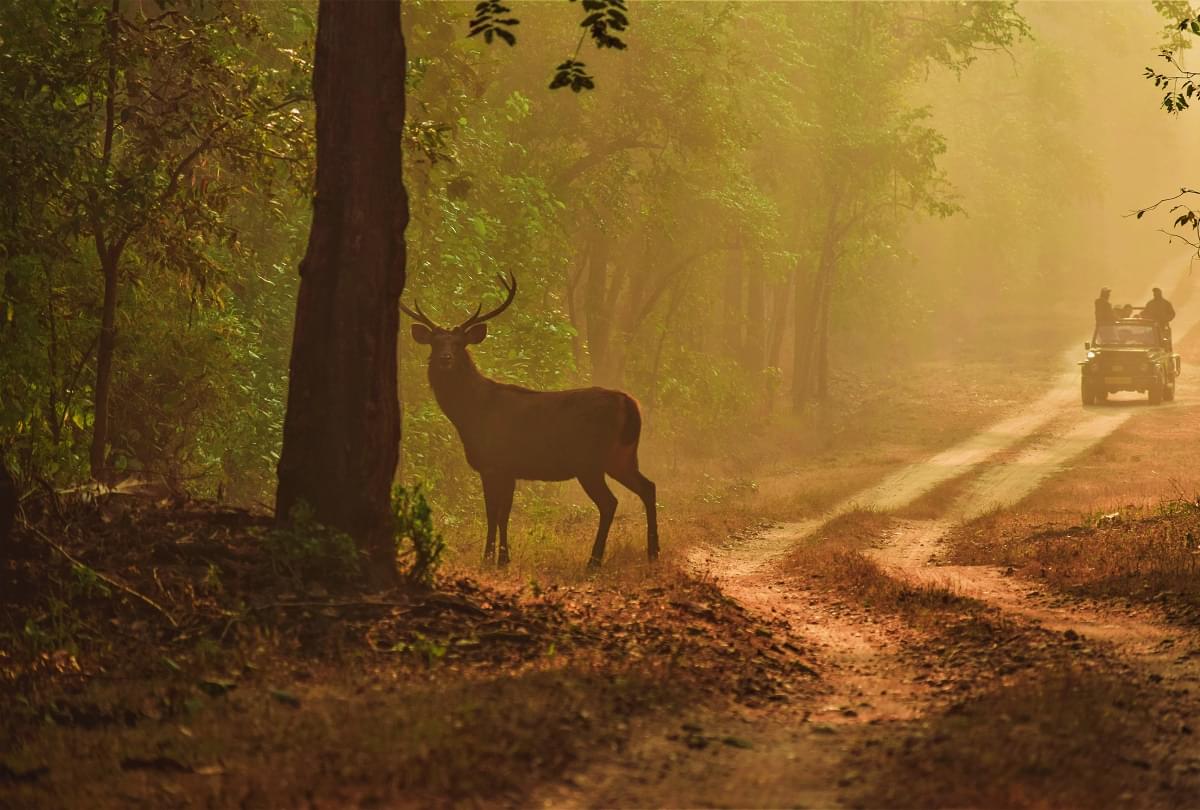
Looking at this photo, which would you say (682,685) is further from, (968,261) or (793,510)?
(968,261)

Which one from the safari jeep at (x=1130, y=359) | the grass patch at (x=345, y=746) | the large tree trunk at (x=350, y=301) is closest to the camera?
the grass patch at (x=345, y=746)

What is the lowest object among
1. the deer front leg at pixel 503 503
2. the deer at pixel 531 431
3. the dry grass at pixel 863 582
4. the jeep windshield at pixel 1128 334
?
the dry grass at pixel 863 582

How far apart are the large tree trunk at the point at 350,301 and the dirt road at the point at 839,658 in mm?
3417

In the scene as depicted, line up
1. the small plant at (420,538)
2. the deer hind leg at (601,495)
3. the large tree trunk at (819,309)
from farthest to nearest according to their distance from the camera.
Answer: the large tree trunk at (819,309) < the deer hind leg at (601,495) < the small plant at (420,538)

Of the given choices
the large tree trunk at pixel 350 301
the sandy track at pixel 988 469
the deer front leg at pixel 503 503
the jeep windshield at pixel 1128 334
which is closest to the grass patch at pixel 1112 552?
the sandy track at pixel 988 469

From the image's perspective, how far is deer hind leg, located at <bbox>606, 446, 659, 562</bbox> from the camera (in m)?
14.9

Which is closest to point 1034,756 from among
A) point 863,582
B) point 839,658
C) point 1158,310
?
point 839,658

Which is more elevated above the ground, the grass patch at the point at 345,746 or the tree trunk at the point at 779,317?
the tree trunk at the point at 779,317

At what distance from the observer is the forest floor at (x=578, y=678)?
6.54 m

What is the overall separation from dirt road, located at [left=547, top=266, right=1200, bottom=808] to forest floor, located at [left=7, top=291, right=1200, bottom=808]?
0.11 ft

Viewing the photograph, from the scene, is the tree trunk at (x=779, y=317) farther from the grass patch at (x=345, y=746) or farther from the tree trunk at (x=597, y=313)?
the grass patch at (x=345, y=746)

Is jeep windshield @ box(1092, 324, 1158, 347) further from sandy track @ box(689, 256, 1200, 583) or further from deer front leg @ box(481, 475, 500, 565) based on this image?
deer front leg @ box(481, 475, 500, 565)

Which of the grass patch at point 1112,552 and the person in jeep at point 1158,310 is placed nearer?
the grass patch at point 1112,552

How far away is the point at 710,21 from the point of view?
28781mm
